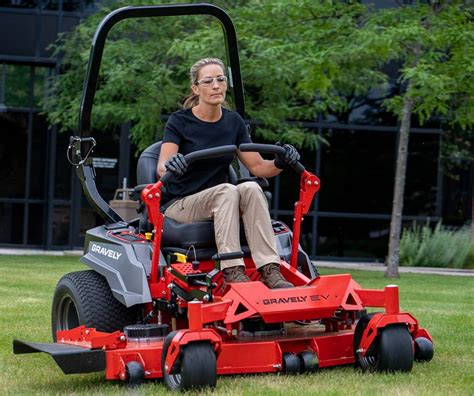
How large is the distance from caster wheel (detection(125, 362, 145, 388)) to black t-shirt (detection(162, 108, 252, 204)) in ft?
4.35

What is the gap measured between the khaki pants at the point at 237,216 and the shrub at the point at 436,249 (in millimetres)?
14262

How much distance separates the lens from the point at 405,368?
6031mm

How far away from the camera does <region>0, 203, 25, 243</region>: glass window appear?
73.9 ft

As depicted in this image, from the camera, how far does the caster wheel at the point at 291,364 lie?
235 inches

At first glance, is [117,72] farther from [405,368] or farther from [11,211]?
[405,368]

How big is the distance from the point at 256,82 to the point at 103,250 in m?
11.2

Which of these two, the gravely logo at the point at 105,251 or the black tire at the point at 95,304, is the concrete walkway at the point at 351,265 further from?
the black tire at the point at 95,304

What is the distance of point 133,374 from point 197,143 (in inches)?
66.2

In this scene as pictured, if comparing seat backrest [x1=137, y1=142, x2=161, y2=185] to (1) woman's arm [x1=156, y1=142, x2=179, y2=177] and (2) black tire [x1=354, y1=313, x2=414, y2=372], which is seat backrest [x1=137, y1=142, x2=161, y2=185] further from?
(2) black tire [x1=354, y1=313, x2=414, y2=372]

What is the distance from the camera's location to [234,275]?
6148 mm

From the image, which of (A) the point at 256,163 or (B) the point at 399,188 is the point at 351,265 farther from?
Answer: (A) the point at 256,163

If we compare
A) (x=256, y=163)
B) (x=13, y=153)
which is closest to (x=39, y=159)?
(x=13, y=153)

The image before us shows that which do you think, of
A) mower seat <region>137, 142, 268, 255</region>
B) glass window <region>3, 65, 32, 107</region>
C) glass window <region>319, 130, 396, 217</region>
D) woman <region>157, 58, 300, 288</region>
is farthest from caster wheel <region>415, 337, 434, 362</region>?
glass window <region>3, 65, 32, 107</region>

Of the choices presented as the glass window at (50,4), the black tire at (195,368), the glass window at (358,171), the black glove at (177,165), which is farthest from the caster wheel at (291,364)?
the glass window at (50,4)
